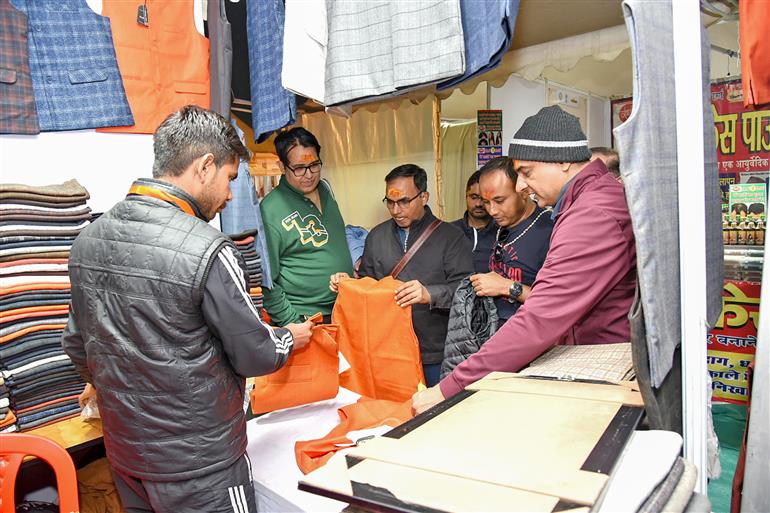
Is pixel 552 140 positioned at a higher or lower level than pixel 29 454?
higher

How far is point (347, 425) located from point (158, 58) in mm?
1880

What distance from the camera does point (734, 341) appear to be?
3025 mm

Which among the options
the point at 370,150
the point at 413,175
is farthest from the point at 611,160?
the point at 370,150

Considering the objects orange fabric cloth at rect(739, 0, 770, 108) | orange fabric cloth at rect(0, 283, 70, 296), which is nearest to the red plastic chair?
orange fabric cloth at rect(0, 283, 70, 296)

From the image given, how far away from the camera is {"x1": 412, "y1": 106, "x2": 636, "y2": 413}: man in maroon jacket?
51.2 inches

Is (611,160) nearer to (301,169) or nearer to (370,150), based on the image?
(301,169)

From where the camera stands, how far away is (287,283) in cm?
262

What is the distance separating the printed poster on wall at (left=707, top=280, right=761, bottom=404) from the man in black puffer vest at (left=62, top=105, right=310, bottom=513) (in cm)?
271

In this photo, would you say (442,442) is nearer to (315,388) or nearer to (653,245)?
(653,245)

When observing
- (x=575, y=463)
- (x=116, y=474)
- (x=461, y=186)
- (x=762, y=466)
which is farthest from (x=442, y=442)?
(x=461, y=186)

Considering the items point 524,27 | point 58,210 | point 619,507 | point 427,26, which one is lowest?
point 619,507

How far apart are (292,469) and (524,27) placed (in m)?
2.52

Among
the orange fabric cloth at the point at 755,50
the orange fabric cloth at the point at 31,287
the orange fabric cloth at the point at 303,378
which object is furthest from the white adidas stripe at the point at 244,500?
the orange fabric cloth at the point at 755,50

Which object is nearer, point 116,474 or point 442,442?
point 442,442
